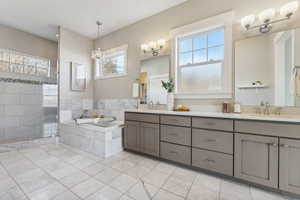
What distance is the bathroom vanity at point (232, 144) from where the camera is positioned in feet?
4.30

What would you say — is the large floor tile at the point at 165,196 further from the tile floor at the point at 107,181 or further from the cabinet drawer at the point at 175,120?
the cabinet drawer at the point at 175,120

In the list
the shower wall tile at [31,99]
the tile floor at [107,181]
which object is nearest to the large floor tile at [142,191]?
the tile floor at [107,181]

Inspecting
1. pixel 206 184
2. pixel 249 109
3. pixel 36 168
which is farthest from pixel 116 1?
pixel 206 184

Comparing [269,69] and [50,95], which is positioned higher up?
[269,69]

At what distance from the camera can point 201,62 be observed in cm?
235

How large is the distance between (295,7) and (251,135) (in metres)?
1.65

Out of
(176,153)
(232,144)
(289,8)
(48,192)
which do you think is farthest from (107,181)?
(289,8)

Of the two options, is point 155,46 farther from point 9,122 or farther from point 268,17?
point 9,122

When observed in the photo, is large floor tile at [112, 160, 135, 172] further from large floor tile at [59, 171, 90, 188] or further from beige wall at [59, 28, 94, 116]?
beige wall at [59, 28, 94, 116]

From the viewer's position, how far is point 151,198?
1.35 metres

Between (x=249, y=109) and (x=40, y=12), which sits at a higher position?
(x=40, y=12)

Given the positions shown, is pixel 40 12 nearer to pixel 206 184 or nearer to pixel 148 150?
pixel 148 150

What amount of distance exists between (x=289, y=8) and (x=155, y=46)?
76.0 inches

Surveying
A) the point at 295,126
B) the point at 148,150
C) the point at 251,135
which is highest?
the point at 295,126
